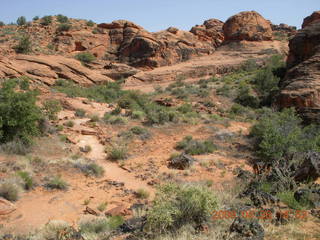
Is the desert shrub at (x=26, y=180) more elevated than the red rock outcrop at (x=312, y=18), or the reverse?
the red rock outcrop at (x=312, y=18)

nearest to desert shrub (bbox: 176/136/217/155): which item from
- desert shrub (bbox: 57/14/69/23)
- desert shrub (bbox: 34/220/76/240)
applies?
desert shrub (bbox: 34/220/76/240)

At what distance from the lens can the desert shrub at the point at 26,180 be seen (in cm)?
718

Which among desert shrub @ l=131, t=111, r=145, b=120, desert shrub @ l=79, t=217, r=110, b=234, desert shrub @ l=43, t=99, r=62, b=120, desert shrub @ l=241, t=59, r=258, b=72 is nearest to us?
desert shrub @ l=79, t=217, r=110, b=234

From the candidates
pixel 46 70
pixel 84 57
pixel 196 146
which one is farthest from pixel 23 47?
pixel 196 146

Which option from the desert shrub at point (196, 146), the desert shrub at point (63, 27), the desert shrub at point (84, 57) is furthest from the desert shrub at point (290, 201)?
the desert shrub at point (63, 27)

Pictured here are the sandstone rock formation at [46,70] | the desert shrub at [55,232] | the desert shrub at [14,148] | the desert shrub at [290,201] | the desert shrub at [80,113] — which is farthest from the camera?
the sandstone rock formation at [46,70]

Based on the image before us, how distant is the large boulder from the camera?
34250 millimetres

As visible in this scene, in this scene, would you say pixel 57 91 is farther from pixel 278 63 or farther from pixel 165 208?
pixel 278 63

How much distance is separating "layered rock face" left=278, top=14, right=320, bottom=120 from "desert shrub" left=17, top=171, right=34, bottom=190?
43.2 feet

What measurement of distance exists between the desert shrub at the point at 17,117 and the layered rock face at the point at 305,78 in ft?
43.1

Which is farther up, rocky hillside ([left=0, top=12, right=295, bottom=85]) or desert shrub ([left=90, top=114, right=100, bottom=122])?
rocky hillside ([left=0, top=12, right=295, bottom=85])

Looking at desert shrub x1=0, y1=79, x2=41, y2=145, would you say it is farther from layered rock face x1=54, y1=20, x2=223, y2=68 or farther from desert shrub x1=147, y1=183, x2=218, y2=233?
layered rock face x1=54, y1=20, x2=223, y2=68

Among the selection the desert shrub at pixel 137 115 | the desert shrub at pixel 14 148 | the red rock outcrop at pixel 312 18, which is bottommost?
the desert shrub at pixel 14 148

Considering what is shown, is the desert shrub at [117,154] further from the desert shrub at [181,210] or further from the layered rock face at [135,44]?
the layered rock face at [135,44]
